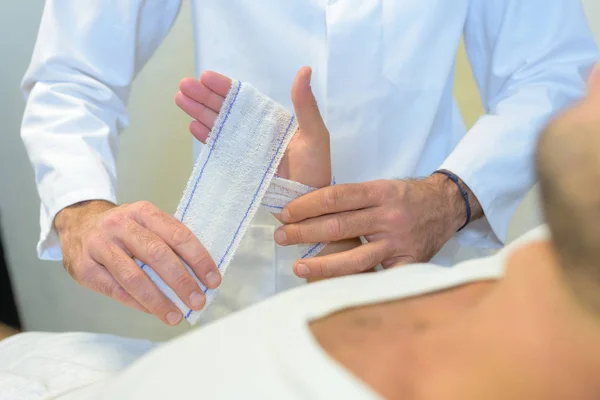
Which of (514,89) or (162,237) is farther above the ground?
(514,89)

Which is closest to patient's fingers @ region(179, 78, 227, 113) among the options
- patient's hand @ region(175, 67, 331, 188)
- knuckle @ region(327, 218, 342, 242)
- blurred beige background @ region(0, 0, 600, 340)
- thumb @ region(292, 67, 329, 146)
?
patient's hand @ region(175, 67, 331, 188)

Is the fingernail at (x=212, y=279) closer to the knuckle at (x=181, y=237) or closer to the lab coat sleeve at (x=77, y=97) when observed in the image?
the knuckle at (x=181, y=237)

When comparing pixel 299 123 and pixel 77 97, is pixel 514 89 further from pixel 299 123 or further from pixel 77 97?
pixel 77 97

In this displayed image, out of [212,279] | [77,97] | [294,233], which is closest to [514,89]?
[294,233]

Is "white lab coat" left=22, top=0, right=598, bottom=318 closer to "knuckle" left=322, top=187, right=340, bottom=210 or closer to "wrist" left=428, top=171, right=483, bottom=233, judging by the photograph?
"wrist" left=428, top=171, right=483, bottom=233

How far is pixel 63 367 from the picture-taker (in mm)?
715

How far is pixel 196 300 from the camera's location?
0.70 metres

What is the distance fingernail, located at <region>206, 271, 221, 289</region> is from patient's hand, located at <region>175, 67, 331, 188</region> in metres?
0.18

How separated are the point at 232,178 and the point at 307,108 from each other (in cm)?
13

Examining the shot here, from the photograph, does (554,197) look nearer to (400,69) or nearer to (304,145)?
(304,145)

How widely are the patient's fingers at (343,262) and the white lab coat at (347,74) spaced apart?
0.67 ft

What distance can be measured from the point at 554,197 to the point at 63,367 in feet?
2.01

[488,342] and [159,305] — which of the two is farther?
[159,305]

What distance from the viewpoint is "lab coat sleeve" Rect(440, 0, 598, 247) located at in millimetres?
874
